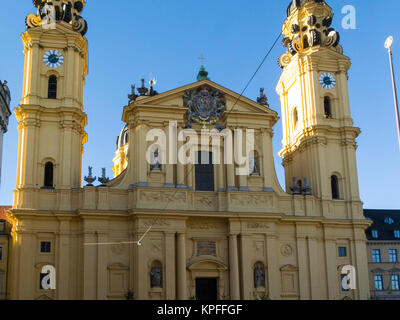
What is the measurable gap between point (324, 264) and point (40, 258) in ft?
53.7

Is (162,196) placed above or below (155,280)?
above

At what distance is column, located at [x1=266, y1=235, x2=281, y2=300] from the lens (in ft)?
112

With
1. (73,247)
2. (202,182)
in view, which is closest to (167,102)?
(202,182)

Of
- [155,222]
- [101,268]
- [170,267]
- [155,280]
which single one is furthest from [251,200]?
[101,268]

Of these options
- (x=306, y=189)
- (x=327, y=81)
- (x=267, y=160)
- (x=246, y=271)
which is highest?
(x=327, y=81)

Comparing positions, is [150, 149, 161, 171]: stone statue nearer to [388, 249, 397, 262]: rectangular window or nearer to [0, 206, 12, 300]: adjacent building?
[0, 206, 12, 300]: adjacent building

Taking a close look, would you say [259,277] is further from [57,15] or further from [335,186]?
[57,15]

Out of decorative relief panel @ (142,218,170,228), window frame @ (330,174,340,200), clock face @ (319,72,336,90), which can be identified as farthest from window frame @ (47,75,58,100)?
window frame @ (330,174,340,200)

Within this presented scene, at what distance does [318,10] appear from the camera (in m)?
41.8

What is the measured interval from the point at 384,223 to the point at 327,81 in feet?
63.0

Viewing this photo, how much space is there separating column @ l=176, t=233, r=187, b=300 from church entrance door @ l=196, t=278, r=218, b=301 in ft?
4.13

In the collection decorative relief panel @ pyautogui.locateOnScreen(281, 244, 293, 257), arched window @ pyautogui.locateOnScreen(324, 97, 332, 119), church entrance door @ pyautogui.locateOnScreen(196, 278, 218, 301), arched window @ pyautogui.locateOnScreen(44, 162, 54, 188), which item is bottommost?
church entrance door @ pyautogui.locateOnScreen(196, 278, 218, 301)

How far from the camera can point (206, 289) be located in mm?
34281

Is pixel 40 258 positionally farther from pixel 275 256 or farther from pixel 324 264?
pixel 324 264
